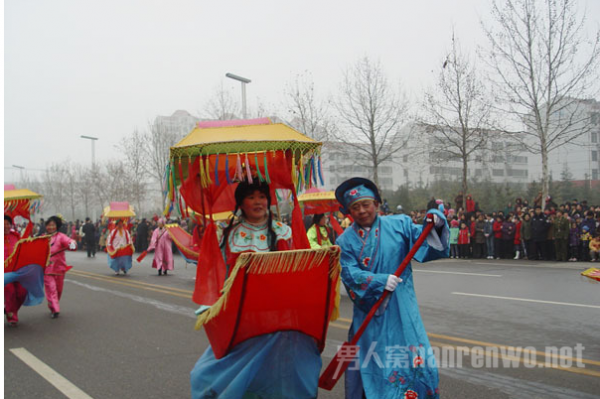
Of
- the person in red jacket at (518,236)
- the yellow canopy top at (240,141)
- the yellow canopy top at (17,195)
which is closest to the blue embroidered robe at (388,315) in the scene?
the yellow canopy top at (240,141)

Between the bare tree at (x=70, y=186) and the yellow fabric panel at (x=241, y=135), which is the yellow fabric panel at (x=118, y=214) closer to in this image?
the yellow fabric panel at (x=241, y=135)

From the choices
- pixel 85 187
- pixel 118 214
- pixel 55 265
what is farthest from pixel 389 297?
pixel 85 187

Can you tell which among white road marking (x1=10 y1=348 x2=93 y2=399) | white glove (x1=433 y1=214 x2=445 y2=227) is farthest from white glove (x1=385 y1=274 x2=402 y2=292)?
white road marking (x1=10 y1=348 x2=93 y2=399)

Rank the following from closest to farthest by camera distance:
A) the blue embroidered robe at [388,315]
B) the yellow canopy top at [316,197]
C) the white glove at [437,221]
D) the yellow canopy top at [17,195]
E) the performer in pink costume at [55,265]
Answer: the blue embroidered robe at [388,315] < the white glove at [437,221] < the yellow canopy top at [17,195] < the performer in pink costume at [55,265] < the yellow canopy top at [316,197]

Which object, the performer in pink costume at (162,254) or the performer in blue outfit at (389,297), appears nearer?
the performer in blue outfit at (389,297)

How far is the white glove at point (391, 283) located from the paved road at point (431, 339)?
5.55ft

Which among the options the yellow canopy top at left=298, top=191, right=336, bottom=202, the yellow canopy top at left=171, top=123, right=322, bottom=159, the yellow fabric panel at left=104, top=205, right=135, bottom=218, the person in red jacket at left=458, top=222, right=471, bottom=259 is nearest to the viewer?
the yellow canopy top at left=171, top=123, right=322, bottom=159

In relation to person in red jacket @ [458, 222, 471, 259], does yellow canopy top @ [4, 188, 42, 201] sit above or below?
above

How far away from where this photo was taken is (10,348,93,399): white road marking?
4900mm

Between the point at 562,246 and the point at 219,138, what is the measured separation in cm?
1382

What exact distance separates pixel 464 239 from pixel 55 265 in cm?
1271

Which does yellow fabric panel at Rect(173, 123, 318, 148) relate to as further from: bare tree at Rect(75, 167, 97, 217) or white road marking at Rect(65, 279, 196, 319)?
bare tree at Rect(75, 167, 97, 217)

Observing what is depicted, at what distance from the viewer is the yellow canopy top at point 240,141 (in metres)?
3.53

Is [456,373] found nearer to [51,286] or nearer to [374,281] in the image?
[374,281]
